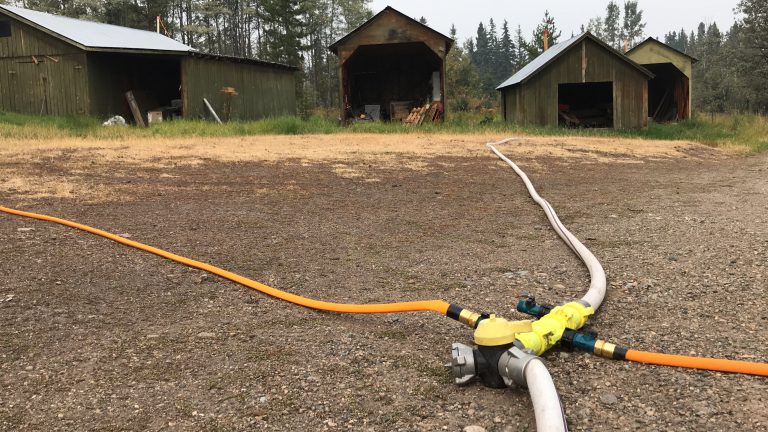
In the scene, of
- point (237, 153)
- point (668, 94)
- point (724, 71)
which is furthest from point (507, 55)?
point (237, 153)

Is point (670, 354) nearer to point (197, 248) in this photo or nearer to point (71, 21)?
point (197, 248)

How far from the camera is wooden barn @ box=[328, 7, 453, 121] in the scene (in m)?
18.2

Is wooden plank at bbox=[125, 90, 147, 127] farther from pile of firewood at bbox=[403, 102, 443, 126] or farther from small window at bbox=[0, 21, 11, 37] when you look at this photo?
pile of firewood at bbox=[403, 102, 443, 126]

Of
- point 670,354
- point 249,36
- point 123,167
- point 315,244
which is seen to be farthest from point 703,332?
point 249,36

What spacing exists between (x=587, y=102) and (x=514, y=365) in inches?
948

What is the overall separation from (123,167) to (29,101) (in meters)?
13.5

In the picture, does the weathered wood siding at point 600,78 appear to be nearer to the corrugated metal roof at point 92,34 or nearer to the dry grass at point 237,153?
the dry grass at point 237,153

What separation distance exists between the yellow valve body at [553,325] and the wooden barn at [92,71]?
724 inches

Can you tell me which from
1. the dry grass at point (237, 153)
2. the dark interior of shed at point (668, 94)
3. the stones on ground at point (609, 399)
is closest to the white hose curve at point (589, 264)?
the stones on ground at point (609, 399)

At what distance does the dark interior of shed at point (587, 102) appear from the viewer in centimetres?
2238

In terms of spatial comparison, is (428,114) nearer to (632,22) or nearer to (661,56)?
(661,56)

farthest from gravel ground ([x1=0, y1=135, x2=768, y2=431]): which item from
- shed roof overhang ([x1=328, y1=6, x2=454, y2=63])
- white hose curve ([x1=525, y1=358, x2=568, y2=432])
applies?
shed roof overhang ([x1=328, y1=6, x2=454, y2=63])

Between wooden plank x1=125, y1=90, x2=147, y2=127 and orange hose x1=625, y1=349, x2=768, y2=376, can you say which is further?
wooden plank x1=125, y1=90, x2=147, y2=127

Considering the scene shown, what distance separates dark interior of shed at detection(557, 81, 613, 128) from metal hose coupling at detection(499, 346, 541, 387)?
2117 centimetres
